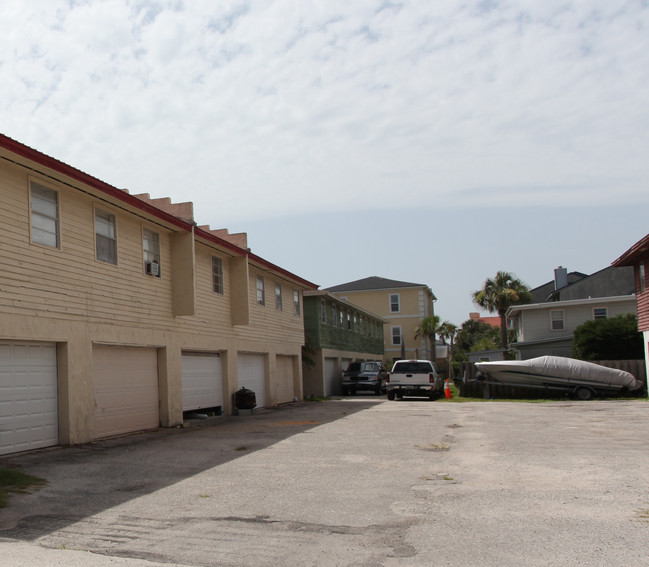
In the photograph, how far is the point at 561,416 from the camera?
61.3 ft

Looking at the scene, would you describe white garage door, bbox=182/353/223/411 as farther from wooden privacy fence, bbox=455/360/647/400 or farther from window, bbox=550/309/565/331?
window, bbox=550/309/565/331

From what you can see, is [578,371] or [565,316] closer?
[578,371]

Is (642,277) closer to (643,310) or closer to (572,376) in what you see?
(643,310)

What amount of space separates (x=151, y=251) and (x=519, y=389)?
17623 mm

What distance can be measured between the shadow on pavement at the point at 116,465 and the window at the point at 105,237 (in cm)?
389

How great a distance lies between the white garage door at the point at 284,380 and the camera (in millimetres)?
26703

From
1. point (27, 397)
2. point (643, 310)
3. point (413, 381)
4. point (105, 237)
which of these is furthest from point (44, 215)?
point (643, 310)

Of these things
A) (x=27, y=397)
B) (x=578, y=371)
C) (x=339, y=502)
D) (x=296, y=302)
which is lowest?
(x=339, y=502)

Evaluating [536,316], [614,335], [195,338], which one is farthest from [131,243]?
[536,316]

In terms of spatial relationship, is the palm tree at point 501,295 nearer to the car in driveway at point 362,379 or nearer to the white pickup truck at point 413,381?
the car in driveway at point 362,379

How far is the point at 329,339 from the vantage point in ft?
116

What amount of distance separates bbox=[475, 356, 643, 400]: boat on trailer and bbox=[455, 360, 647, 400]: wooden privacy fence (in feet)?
2.30

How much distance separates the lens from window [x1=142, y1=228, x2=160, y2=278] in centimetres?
1636

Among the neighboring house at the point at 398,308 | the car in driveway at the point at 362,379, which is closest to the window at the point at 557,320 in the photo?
the car in driveway at the point at 362,379
